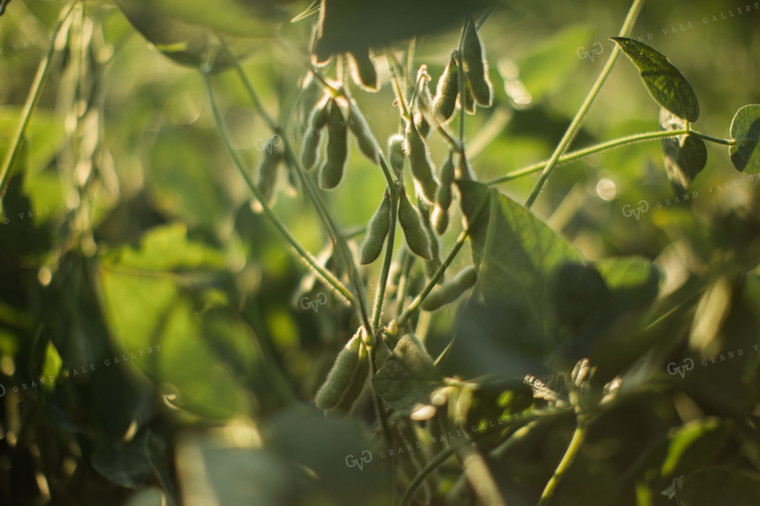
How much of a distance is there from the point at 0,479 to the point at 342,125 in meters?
0.43

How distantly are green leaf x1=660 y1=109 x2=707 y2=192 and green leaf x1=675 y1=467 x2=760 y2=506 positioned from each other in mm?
203

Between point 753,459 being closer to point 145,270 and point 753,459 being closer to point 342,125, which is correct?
point 342,125

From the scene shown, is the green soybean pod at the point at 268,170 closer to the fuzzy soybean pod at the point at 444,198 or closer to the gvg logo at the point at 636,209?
the fuzzy soybean pod at the point at 444,198

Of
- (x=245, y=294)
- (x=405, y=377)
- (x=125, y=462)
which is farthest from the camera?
(x=245, y=294)

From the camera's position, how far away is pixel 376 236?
0.36 metres

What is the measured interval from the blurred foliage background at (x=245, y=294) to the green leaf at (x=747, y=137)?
0.08 meters

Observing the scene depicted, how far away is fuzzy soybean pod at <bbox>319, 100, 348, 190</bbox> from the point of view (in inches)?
16.0

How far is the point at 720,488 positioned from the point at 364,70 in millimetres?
371

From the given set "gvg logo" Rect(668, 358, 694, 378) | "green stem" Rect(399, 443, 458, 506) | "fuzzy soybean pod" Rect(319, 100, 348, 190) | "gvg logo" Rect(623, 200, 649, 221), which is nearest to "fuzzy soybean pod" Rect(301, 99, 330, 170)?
"fuzzy soybean pod" Rect(319, 100, 348, 190)

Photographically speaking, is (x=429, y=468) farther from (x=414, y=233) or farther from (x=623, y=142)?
(x=623, y=142)

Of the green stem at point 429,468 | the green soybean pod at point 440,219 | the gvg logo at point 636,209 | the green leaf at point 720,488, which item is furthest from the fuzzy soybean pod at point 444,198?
the gvg logo at point 636,209

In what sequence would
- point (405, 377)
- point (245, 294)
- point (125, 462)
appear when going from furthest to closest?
point (245, 294) → point (125, 462) → point (405, 377)

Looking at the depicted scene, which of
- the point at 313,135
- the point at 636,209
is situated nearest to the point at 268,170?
the point at 313,135

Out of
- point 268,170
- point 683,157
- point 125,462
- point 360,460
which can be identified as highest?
point 683,157
